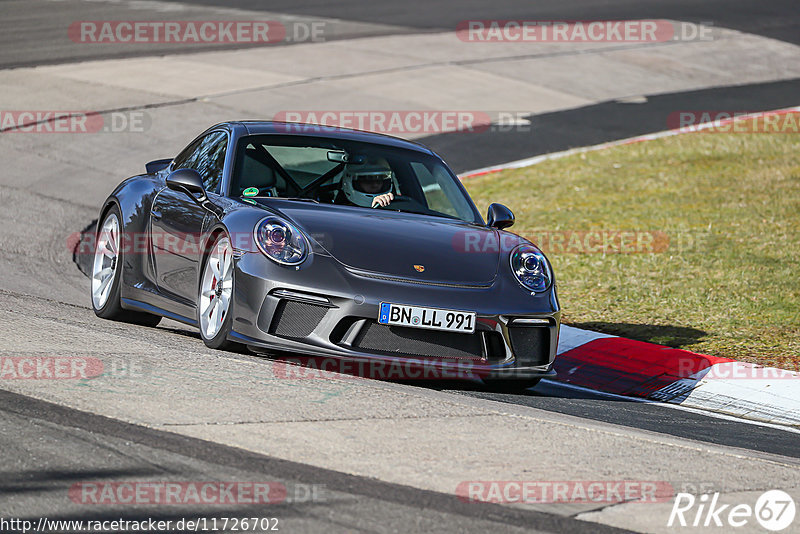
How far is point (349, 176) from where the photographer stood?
7.64 m

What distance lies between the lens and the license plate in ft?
20.6

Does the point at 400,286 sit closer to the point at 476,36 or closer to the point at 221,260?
the point at 221,260

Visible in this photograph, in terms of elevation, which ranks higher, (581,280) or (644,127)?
(644,127)

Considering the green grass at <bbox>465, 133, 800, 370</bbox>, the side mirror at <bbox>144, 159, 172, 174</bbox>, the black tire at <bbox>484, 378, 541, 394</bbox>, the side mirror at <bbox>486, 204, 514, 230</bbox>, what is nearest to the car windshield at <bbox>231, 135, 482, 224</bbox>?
the side mirror at <bbox>486, 204, 514, 230</bbox>

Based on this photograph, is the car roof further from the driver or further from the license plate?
the license plate

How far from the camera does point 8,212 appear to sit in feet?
39.4

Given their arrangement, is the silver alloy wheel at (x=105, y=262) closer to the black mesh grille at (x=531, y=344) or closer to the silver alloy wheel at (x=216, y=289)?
the silver alloy wheel at (x=216, y=289)

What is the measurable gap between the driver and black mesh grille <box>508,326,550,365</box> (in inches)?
55.1

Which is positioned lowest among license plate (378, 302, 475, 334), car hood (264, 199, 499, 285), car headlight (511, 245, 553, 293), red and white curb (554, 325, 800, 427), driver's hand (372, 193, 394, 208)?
red and white curb (554, 325, 800, 427)

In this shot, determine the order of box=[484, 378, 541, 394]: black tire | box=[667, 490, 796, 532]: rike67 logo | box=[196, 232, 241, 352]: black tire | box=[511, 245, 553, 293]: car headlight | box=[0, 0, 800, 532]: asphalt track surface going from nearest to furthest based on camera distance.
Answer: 1. box=[0, 0, 800, 532]: asphalt track surface
2. box=[667, 490, 796, 532]: rike67 logo
3. box=[196, 232, 241, 352]: black tire
4. box=[511, 245, 553, 293]: car headlight
5. box=[484, 378, 541, 394]: black tire

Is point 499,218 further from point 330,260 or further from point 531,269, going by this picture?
point 330,260

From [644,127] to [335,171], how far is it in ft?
43.8

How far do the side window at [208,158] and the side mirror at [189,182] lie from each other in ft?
0.51

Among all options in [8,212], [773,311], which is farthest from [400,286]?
[8,212]
